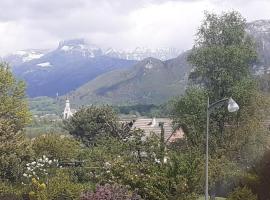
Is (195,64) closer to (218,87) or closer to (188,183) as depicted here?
(218,87)

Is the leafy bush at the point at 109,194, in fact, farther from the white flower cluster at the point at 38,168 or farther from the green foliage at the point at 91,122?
the green foliage at the point at 91,122

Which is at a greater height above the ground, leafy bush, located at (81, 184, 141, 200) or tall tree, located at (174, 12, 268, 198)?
tall tree, located at (174, 12, 268, 198)

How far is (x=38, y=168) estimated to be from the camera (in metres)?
35.8

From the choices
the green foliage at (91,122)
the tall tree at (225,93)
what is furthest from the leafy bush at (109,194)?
the green foliage at (91,122)

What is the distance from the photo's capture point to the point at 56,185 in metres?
28.9

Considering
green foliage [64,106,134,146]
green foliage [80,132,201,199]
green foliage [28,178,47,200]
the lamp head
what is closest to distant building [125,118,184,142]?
green foliage [64,106,134,146]

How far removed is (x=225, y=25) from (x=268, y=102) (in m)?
6.95

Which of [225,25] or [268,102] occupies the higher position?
[225,25]

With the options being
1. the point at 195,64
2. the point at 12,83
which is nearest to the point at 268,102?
the point at 195,64

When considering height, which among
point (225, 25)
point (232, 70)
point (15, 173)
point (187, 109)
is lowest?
point (15, 173)

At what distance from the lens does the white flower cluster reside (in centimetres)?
3516

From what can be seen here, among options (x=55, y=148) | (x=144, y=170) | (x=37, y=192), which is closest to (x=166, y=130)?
(x=55, y=148)

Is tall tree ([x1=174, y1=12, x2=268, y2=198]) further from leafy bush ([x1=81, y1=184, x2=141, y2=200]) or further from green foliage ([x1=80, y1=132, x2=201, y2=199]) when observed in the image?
leafy bush ([x1=81, y1=184, x2=141, y2=200])

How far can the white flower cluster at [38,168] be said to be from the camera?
1384 inches
